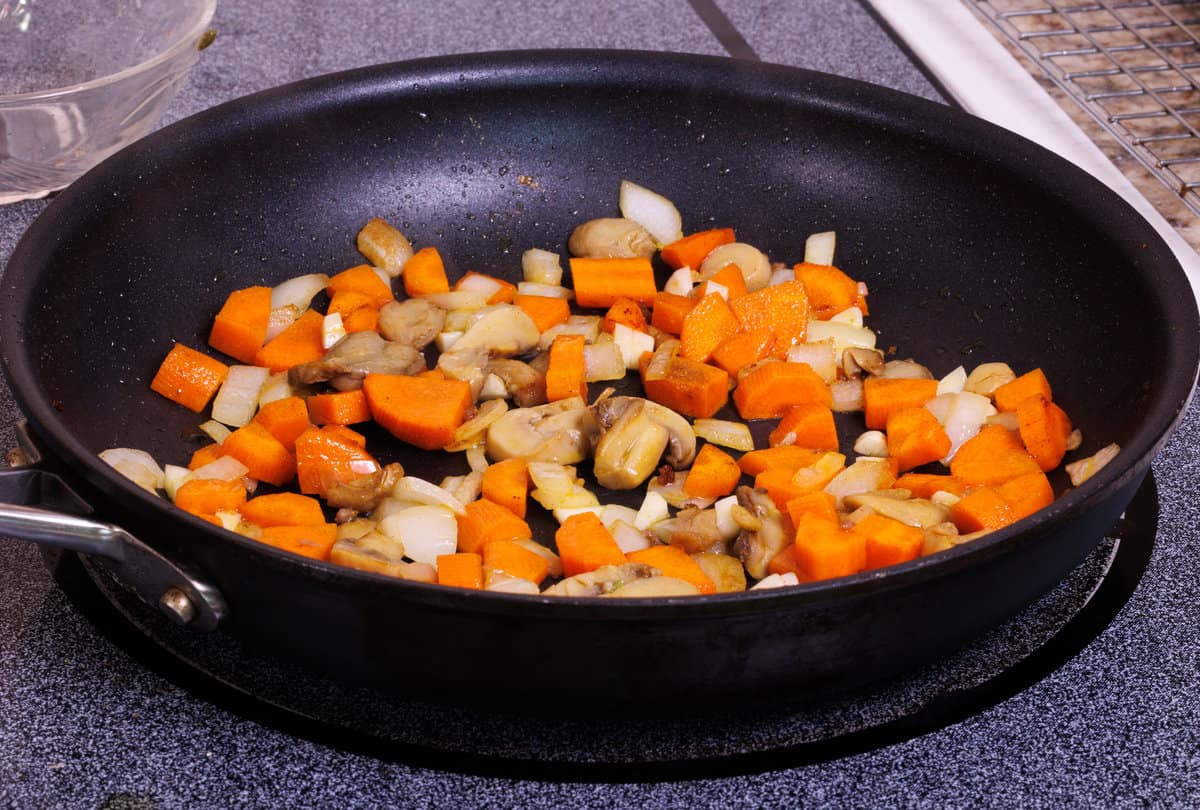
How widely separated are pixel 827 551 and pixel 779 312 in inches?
17.4

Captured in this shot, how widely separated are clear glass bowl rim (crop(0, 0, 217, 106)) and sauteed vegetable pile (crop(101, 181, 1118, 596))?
1.08 feet

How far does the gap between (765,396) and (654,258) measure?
12.1 inches

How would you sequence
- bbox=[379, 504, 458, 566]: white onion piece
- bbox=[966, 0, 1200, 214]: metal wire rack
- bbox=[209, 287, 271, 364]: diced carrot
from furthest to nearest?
bbox=[966, 0, 1200, 214]: metal wire rack < bbox=[209, 287, 271, 364]: diced carrot < bbox=[379, 504, 458, 566]: white onion piece

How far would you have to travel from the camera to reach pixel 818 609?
79cm

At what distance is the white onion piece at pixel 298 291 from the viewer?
139 centimetres

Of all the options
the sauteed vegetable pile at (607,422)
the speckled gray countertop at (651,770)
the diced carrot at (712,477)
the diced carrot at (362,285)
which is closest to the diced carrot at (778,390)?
the sauteed vegetable pile at (607,422)

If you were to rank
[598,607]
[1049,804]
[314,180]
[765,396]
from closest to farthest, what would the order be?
[598,607], [1049,804], [765,396], [314,180]

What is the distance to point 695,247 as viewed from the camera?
1479mm

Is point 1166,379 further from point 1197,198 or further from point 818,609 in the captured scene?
point 1197,198

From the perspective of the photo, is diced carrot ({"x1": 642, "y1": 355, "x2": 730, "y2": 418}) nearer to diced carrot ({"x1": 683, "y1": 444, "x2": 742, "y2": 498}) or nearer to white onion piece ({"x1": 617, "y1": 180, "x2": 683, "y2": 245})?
diced carrot ({"x1": 683, "y1": 444, "x2": 742, "y2": 498})

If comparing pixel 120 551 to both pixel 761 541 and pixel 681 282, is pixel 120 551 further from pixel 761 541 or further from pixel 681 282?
pixel 681 282

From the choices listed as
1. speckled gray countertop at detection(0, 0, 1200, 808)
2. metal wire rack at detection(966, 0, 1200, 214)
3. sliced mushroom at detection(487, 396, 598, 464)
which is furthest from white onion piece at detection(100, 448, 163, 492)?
metal wire rack at detection(966, 0, 1200, 214)

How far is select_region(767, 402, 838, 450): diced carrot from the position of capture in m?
1.25

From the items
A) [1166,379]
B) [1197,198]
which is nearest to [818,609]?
[1166,379]
